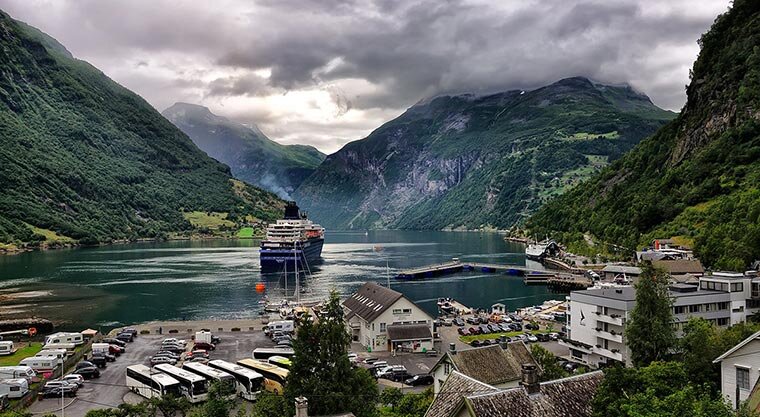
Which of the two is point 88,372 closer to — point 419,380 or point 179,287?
point 419,380

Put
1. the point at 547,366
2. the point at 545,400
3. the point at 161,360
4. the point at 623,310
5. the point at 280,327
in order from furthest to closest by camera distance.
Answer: the point at 280,327 → the point at 161,360 → the point at 623,310 → the point at 547,366 → the point at 545,400

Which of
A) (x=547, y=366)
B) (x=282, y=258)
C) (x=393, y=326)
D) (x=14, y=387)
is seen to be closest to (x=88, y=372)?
(x=14, y=387)

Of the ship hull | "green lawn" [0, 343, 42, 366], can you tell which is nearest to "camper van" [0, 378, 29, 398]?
"green lawn" [0, 343, 42, 366]

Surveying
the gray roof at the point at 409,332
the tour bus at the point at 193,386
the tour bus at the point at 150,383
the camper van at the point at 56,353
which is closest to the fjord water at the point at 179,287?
the camper van at the point at 56,353

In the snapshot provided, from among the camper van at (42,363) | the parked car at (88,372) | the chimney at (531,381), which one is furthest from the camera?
the camper van at (42,363)

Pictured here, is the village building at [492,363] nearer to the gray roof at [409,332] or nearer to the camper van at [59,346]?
the gray roof at [409,332]

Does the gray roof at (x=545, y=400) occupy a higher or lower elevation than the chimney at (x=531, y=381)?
lower
